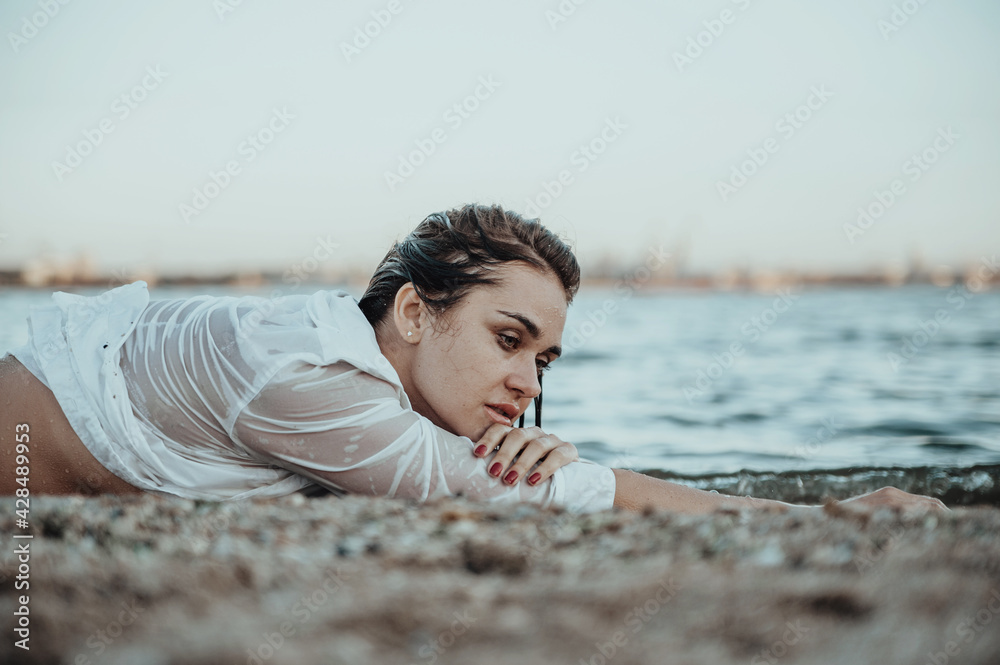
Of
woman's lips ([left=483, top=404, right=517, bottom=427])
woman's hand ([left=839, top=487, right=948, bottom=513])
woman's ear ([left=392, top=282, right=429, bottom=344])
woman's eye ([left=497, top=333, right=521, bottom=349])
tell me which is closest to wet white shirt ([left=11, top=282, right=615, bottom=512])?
woman's ear ([left=392, top=282, right=429, bottom=344])

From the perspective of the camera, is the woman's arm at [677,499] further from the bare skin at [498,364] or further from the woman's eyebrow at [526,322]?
the woman's eyebrow at [526,322]

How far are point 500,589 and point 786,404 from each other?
7.97m

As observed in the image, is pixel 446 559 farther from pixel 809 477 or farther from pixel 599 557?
pixel 809 477

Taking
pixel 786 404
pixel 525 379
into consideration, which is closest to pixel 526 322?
pixel 525 379

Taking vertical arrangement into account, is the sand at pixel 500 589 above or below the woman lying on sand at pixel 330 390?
below

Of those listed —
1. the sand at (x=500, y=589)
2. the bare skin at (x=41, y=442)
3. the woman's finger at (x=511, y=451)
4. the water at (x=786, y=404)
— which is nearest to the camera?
the sand at (x=500, y=589)

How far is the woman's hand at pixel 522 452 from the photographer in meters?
2.88

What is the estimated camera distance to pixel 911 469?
600 centimetres

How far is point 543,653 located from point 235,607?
2.29 ft

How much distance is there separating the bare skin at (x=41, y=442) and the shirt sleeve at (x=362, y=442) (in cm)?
63

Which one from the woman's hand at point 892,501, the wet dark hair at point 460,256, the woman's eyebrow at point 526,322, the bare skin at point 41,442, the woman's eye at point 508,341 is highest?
the wet dark hair at point 460,256

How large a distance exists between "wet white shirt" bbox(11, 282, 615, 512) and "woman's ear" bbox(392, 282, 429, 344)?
18 centimetres

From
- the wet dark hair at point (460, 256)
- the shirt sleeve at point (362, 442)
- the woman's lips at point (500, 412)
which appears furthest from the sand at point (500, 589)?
the wet dark hair at point (460, 256)

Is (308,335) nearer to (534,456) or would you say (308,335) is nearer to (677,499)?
(534,456)
